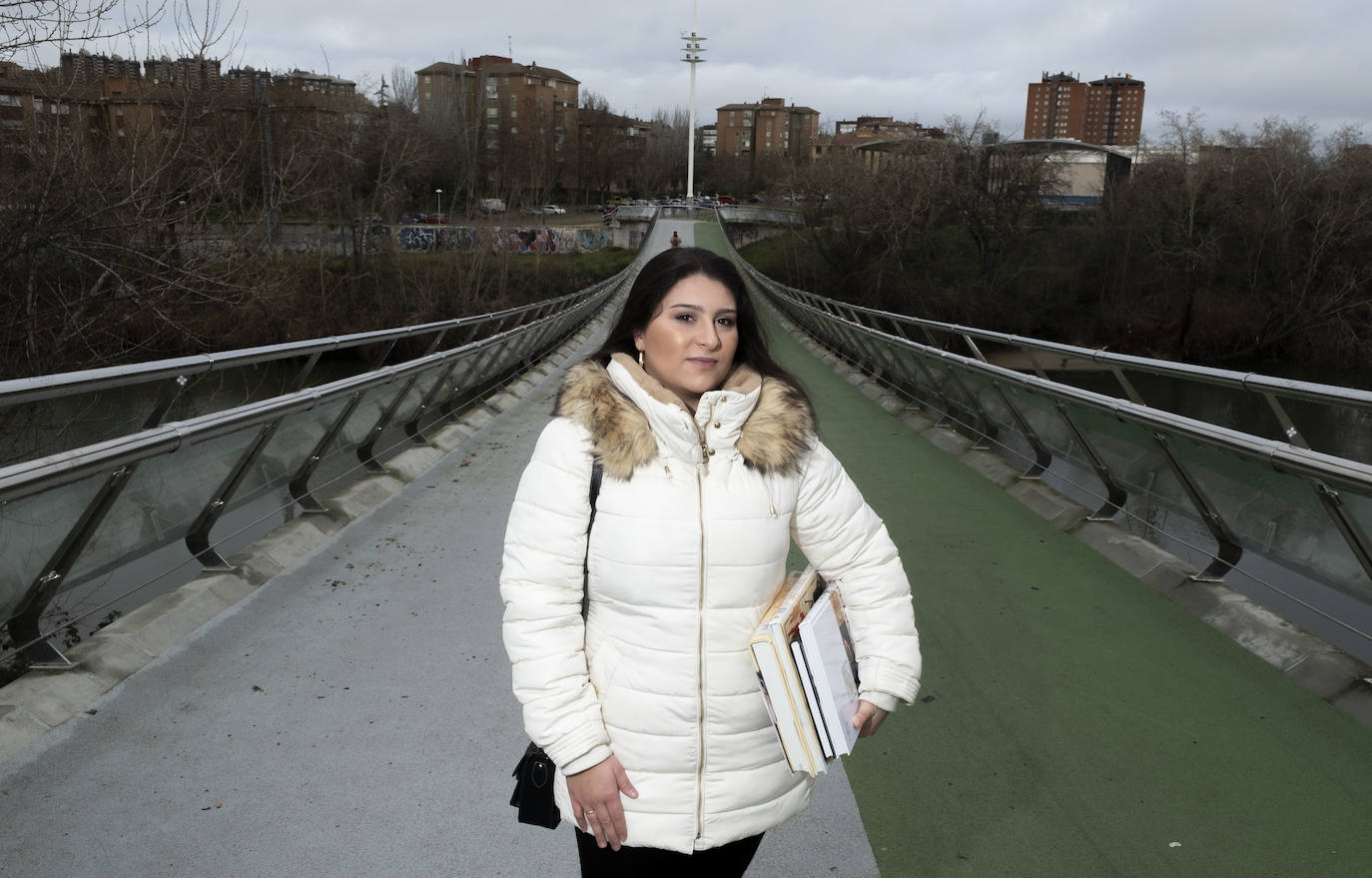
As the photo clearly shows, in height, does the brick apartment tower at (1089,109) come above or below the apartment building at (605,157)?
above

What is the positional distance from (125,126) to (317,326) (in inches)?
993

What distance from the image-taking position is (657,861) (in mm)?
1841

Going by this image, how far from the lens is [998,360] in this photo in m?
40.0

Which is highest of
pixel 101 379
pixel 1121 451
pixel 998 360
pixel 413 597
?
pixel 101 379

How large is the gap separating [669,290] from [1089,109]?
191931 millimetres

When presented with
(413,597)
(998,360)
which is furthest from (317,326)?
(413,597)

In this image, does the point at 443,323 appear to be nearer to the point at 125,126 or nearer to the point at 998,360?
A: the point at 125,126

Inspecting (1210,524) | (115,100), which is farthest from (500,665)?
(115,100)

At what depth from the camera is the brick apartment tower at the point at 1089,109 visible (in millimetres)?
165750

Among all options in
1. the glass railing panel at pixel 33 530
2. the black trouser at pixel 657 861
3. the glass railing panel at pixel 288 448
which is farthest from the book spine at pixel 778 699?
the glass railing panel at pixel 288 448

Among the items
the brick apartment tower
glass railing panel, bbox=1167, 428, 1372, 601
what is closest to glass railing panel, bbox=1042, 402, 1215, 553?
glass railing panel, bbox=1167, 428, 1372, 601

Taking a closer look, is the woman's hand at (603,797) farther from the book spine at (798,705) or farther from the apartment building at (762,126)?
the apartment building at (762,126)

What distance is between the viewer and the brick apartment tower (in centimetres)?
16575

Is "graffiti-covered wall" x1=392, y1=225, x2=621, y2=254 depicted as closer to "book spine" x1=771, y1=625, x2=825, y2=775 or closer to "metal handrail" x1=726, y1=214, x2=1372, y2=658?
"metal handrail" x1=726, y1=214, x2=1372, y2=658
